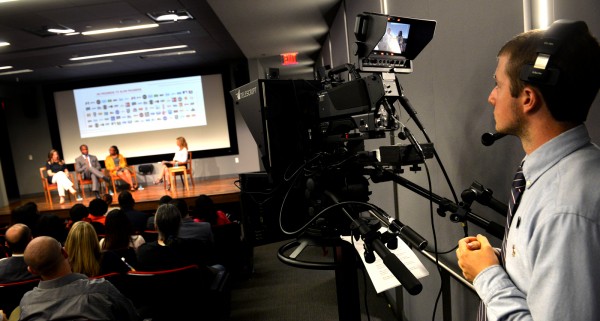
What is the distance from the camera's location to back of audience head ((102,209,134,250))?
262 cm

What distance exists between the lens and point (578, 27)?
668 millimetres

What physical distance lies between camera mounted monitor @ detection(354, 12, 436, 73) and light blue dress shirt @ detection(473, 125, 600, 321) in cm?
53

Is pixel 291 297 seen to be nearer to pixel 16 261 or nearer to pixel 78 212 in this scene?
pixel 16 261

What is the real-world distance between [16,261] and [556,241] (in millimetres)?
2766

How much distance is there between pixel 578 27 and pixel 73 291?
6.36 ft

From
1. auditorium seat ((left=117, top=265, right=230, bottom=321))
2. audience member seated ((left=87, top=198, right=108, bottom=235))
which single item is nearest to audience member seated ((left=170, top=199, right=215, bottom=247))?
auditorium seat ((left=117, top=265, right=230, bottom=321))

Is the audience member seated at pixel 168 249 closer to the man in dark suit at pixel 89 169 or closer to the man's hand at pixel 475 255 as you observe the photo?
the man's hand at pixel 475 255

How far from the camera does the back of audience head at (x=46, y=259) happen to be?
1588 millimetres

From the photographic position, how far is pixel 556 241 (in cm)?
63

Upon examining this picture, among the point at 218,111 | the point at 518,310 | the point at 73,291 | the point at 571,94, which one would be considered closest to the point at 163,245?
the point at 73,291

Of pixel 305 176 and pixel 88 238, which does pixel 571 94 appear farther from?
pixel 88 238

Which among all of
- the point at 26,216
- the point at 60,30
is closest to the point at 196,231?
the point at 26,216

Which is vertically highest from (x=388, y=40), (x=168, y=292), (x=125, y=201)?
(x=388, y=40)

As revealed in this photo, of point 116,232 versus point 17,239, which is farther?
point 116,232
